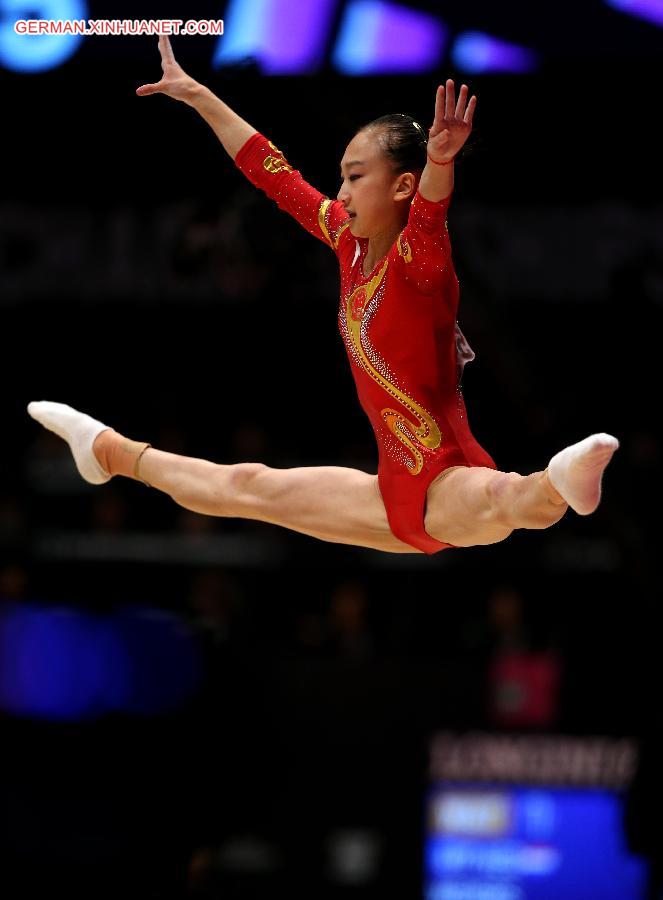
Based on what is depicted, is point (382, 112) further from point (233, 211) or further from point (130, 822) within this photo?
point (130, 822)

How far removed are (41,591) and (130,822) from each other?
1.89 metres

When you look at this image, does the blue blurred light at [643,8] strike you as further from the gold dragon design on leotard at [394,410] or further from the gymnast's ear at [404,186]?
the gold dragon design on leotard at [394,410]

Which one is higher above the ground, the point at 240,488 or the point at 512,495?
the point at 240,488

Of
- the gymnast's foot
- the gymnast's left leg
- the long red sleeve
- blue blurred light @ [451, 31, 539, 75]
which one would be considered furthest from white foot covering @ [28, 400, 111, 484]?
blue blurred light @ [451, 31, 539, 75]

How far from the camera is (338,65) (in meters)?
4.48

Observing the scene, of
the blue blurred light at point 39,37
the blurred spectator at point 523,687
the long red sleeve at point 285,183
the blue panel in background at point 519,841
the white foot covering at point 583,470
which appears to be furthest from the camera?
the blue panel in background at point 519,841

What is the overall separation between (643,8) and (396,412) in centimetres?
146

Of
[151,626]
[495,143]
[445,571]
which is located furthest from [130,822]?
[495,143]

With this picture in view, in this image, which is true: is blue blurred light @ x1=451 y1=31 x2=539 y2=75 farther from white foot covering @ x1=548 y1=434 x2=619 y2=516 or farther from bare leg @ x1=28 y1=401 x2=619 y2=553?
white foot covering @ x1=548 y1=434 x2=619 y2=516

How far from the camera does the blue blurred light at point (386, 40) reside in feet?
14.5

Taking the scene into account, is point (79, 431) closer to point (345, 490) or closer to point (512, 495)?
point (345, 490)

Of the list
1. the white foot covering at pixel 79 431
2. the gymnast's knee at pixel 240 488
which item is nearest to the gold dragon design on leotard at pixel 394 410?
the gymnast's knee at pixel 240 488

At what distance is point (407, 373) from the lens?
13.2 feet

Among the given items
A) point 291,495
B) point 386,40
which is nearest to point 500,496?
point 291,495
